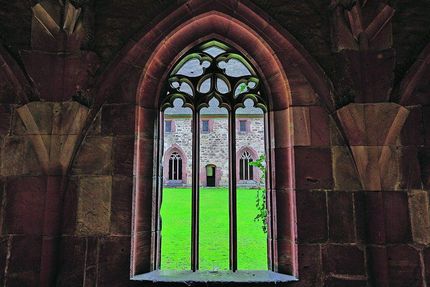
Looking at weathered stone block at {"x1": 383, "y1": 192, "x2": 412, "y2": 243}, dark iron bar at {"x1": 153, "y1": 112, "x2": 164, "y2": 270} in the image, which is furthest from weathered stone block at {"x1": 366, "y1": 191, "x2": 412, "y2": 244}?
dark iron bar at {"x1": 153, "y1": 112, "x2": 164, "y2": 270}

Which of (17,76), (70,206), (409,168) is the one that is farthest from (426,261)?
(17,76)

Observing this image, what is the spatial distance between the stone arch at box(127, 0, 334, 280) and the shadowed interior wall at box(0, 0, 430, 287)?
2cm

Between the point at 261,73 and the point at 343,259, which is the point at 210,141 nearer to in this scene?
the point at 261,73

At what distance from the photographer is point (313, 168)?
2.59m

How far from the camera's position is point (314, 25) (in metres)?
2.79

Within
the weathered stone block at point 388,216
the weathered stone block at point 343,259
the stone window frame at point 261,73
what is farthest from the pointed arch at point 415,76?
the weathered stone block at point 343,259

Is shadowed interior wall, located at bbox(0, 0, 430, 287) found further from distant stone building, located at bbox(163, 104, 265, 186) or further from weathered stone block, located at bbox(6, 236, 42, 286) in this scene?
distant stone building, located at bbox(163, 104, 265, 186)

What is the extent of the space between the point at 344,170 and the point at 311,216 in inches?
19.9

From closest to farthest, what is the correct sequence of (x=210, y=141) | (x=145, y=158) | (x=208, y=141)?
(x=145, y=158), (x=210, y=141), (x=208, y=141)

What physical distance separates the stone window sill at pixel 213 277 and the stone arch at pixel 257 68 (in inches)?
3.9

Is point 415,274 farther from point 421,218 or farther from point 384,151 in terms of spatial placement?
point 384,151

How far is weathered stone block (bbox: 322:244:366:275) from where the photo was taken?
2436 mm

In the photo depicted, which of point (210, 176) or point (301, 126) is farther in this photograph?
point (210, 176)

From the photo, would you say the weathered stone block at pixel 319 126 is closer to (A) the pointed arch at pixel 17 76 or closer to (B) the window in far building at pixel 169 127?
(A) the pointed arch at pixel 17 76
